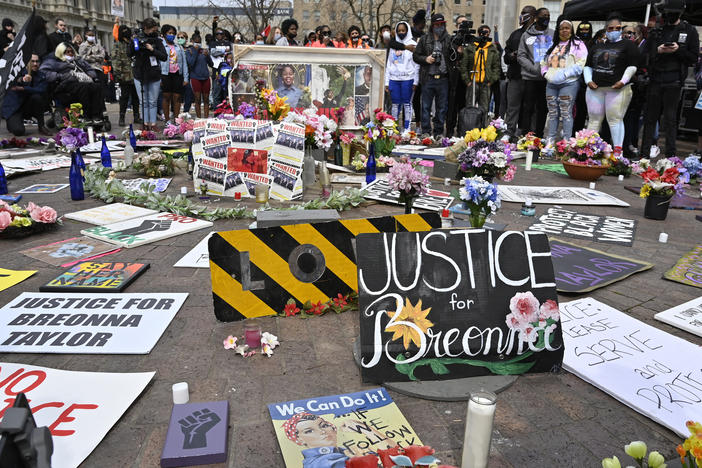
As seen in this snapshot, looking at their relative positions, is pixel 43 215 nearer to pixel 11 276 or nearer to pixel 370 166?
pixel 11 276

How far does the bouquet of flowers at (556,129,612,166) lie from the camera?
7.43 meters

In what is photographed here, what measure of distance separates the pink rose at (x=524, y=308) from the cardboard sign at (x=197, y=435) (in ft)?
4.99

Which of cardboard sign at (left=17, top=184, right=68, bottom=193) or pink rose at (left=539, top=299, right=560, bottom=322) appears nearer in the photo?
pink rose at (left=539, top=299, right=560, bottom=322)

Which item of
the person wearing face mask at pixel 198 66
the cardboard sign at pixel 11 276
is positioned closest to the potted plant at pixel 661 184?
the cardboard sign at pixel 11 276

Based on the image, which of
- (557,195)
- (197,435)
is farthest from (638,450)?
(557,195)

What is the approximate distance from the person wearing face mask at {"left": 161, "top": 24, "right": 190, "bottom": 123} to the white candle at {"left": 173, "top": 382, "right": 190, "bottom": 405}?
10471mm

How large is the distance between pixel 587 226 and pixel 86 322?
4.80 metres

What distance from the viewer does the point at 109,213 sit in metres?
5.29

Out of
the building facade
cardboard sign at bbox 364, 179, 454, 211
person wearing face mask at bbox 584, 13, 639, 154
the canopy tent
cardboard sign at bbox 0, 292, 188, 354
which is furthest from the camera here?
the building facade

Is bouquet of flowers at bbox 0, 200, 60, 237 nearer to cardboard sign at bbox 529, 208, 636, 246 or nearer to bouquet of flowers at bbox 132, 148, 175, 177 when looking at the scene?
bouquet of flowers at bbox 132, 148, 175, 177

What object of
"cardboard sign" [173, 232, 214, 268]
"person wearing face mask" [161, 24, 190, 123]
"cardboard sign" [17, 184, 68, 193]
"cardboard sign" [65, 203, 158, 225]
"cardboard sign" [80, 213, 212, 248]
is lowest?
Answer: "cardboard sign" [173, 232, 214, 268]

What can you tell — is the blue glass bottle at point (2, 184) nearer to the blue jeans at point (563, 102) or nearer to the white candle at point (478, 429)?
the white candle at point (478, 429)

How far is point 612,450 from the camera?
214cm

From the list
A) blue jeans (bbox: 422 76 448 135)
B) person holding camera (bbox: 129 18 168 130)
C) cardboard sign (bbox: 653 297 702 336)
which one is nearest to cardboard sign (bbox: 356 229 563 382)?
cardboard sign (bbox: 653 297 702 336)
